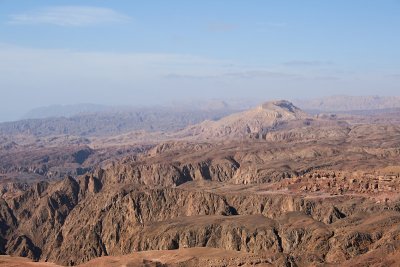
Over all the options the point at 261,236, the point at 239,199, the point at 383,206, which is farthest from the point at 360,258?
the point at 239,199

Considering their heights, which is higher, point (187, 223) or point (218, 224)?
point (218, 224)

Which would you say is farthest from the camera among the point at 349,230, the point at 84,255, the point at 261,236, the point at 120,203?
the point at 120,203

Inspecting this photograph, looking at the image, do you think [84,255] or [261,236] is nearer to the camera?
[261,236]

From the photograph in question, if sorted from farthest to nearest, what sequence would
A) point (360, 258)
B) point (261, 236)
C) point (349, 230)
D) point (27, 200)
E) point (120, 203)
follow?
point (27, 200) < point (120, 203) < point (261, 236) < point (349, 230) < point (360, 258)

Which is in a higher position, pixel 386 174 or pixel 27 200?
pixel 386 174

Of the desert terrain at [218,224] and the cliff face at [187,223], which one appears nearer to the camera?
the desert terrain at [218,224]

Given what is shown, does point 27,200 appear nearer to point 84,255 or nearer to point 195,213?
point 84,255

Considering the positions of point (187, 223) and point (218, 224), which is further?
point (187, 223)

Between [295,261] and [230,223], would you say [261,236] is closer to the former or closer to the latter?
[230,223]

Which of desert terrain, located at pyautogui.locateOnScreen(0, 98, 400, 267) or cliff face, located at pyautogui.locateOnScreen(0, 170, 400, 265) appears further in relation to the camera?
cliff face, located at pyautogui.locateOnScreen(0, 170, 400, 265)
